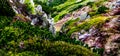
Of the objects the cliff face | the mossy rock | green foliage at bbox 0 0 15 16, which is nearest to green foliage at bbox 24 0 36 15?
the cliff face

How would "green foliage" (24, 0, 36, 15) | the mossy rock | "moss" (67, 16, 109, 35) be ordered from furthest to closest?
"moss" (67, 16, 109, 35), the mossy rock, "green foliage" (24, 0, 36, 15)

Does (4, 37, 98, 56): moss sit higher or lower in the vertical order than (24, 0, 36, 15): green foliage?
lower

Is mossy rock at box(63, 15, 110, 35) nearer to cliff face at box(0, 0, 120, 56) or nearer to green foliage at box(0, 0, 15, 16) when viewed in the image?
cliff face at box(0, 0, 120, 56)

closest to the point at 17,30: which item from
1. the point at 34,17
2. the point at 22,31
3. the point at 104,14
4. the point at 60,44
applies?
the point at 22,31

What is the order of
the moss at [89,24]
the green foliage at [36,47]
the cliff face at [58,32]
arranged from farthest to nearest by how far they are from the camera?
the moss at [89,24]
the cliff face at [58,32]
the green foliage at [36,47]

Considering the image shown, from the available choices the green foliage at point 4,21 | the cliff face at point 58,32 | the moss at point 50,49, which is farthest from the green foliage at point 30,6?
the moss at point 50,49

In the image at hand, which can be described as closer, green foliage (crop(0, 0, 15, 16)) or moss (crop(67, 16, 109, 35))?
green foliage (crop(0, 0, 15, 16))

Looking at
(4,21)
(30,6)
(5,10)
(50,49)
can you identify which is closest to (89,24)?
(30,6)

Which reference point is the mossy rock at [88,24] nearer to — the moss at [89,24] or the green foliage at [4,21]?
the moss at [89,24]

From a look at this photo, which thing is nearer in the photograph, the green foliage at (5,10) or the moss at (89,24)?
the green foliage at (5,10)

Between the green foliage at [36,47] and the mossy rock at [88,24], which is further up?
Result: the mossy rock at [88,24]

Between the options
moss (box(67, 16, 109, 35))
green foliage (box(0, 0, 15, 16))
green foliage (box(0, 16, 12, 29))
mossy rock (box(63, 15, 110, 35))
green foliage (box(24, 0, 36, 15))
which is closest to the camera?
green foliage (box(0, 16, 12, 29))

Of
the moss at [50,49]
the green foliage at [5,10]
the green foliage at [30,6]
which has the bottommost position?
the moss at [50,49]
